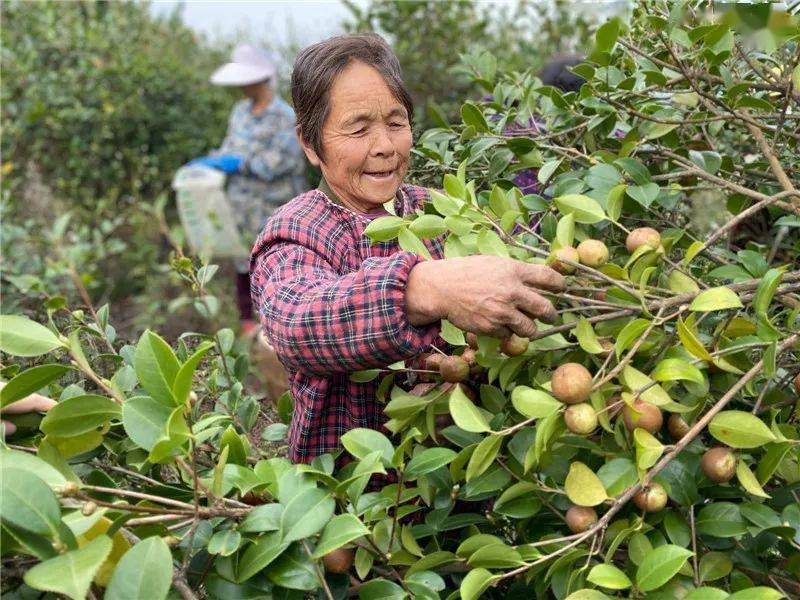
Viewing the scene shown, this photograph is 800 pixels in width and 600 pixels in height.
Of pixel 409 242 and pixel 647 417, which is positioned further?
pixel 409 242

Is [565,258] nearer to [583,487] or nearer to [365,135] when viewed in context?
[583,487]

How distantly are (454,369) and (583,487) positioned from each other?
0.75 feet

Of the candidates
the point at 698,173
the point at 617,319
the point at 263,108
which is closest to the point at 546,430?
the point at 617,319

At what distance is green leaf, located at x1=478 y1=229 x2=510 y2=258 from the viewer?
110cm

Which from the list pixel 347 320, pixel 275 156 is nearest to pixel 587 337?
pixel 347 320

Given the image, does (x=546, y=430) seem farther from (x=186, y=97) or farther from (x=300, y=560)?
(x=186, y=97)

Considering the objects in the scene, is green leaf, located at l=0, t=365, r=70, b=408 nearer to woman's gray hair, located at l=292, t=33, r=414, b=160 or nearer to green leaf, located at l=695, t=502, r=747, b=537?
woman's gray hair, located at l=292, t=33, r=414, b=160

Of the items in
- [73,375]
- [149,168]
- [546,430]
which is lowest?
[149,168]

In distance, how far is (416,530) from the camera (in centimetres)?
117

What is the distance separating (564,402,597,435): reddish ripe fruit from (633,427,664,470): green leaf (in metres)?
0.06

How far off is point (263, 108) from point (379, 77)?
4195 millimetres

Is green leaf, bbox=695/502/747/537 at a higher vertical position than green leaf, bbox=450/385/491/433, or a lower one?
lower

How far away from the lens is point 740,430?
3.25ft

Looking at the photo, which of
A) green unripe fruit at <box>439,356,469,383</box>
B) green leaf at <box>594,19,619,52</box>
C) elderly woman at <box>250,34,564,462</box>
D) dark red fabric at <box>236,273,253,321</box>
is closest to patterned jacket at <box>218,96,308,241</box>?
dark red fabric at <box>236,273,253,321</box>
